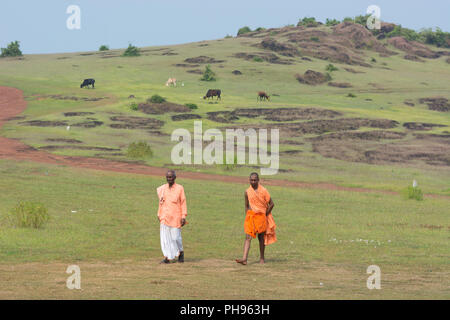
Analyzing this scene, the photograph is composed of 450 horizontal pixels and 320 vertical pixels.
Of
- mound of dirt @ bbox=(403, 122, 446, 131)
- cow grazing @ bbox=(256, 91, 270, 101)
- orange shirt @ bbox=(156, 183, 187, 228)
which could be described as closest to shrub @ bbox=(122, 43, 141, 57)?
cow grazing @ bbox=(256, 91, 270, 101)

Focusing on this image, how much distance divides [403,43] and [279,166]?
310 feet

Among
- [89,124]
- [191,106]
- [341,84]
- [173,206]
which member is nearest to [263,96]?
[191,106]

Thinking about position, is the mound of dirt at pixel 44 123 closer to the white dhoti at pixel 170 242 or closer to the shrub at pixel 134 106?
the shrub at pixel 134 106

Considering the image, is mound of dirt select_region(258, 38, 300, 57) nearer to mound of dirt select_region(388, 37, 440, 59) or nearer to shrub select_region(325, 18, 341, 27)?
mound of dirt select_region(388, 37, 440, 59)

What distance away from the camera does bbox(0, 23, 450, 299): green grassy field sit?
11164mm

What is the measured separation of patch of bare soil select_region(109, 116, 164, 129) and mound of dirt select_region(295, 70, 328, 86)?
33.5 metres

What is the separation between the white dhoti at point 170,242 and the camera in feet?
44.0

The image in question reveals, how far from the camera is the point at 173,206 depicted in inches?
535

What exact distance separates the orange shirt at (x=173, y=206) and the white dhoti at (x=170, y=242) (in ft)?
0.41

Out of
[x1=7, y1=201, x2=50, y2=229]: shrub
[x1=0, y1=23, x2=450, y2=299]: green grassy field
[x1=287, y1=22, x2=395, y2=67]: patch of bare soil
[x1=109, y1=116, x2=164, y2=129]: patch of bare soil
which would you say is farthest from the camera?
[x1=287, y1=22, x2=395, y2=67]: patch of bare soil

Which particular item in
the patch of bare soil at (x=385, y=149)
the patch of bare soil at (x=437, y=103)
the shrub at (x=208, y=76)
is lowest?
the patch of bare soil at (x=385, y=149)

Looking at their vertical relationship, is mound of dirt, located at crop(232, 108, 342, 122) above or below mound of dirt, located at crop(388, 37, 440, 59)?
below

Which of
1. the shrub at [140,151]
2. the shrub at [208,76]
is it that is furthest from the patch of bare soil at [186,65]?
the shrub at [140,151]
